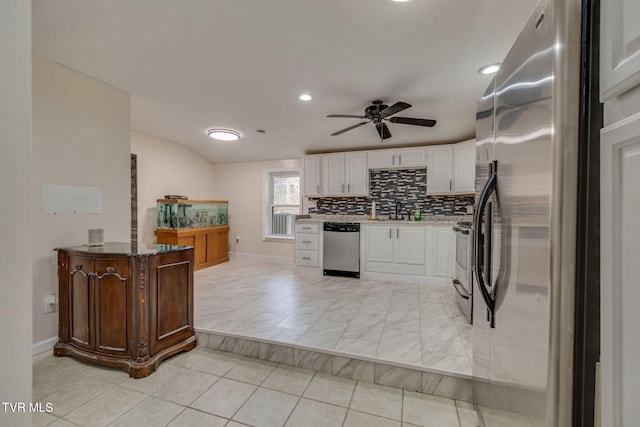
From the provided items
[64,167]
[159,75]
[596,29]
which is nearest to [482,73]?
[596,29]

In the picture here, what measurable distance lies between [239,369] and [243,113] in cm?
306

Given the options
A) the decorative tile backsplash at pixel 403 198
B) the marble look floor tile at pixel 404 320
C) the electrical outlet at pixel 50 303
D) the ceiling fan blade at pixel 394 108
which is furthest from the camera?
the decorative tile backsplash at pixel 403 198

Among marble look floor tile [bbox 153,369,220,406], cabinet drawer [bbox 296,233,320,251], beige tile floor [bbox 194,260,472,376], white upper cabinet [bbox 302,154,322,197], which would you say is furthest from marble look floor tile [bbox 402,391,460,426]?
white upper cabinet [bbox 302,154,322,197]

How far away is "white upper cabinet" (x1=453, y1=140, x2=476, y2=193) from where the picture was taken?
416cm

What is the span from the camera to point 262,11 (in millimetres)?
1832

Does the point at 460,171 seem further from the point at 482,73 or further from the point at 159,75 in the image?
the point at 159,75

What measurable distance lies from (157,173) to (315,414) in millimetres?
4669

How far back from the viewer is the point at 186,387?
6.30ft

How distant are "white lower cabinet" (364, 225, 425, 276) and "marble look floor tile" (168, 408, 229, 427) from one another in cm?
315

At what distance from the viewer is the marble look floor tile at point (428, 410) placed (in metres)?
1.62

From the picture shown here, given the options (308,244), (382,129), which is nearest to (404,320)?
(382,129)

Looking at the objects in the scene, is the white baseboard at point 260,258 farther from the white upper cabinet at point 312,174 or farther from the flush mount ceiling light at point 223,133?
the flush mount ceiling light at point 223,133

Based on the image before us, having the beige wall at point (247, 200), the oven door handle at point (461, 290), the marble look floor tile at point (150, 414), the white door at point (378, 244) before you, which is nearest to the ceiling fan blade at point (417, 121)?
the white door at point (378, 244)

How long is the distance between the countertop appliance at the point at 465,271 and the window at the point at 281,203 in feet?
11.4
